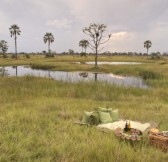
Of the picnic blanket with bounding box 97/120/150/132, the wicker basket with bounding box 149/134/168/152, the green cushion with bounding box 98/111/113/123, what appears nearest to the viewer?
the wicker basket with bounding box 149/134/168/152

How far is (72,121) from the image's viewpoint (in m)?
9.94

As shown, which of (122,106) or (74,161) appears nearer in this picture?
(74,161)

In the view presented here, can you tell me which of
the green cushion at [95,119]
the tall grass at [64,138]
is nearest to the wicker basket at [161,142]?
the tall grass at [64,138]

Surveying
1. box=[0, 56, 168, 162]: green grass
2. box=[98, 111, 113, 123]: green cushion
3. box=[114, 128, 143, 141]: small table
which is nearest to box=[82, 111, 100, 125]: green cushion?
box=[98, 111, 113, 123]: green cushion

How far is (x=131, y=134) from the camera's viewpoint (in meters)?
8.02

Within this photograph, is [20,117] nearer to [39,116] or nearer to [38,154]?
[39,116]

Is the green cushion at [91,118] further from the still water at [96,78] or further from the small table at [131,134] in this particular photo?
the still water at [96,78]

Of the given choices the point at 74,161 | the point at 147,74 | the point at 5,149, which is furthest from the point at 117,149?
the point at 147,74

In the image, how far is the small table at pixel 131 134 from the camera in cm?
759

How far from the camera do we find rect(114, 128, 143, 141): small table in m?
7.59

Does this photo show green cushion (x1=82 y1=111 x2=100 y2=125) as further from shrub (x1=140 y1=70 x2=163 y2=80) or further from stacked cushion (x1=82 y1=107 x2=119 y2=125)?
shrub (x1=140 y1=70 x2=163 y2=80)

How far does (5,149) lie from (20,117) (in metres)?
3.52

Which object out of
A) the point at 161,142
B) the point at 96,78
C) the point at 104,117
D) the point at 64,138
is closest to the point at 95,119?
the point at 104,117

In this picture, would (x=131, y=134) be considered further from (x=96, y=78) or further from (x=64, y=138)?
(x=96, y=78)
